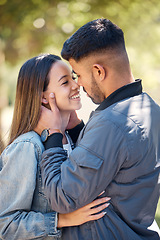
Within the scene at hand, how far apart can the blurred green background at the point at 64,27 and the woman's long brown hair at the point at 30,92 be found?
394 cm

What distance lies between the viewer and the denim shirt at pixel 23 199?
2.36 m

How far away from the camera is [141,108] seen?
222 centimetres

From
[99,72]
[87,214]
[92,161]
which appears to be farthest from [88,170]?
[99,72]

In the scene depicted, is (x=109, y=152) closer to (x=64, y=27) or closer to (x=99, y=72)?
(x=99, y=72)

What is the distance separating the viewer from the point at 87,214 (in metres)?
2.20

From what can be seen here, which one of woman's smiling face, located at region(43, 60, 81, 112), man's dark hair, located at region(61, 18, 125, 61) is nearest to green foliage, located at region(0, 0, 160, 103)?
woman's smiling face, located at region(43, 60, 81, 112)

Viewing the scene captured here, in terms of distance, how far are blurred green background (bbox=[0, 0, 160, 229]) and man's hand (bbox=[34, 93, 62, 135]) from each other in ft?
13.4

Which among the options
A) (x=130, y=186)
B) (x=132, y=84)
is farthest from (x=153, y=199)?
(x=132, y=84)

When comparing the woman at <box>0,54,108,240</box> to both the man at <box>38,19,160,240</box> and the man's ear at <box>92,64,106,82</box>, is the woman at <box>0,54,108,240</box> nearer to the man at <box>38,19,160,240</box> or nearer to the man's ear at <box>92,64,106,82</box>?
the man at <box>38,19,160,240</box>

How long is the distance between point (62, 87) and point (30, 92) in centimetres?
27

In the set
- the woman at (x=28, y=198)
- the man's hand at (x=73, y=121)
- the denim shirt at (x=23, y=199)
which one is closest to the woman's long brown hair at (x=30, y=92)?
the woman at (x=28, y=198)

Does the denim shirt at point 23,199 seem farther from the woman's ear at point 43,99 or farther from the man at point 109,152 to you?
the woman's ear at point 43,99

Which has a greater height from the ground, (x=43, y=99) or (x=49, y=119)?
(x=43, y=99)

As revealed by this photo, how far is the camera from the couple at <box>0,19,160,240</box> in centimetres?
204
